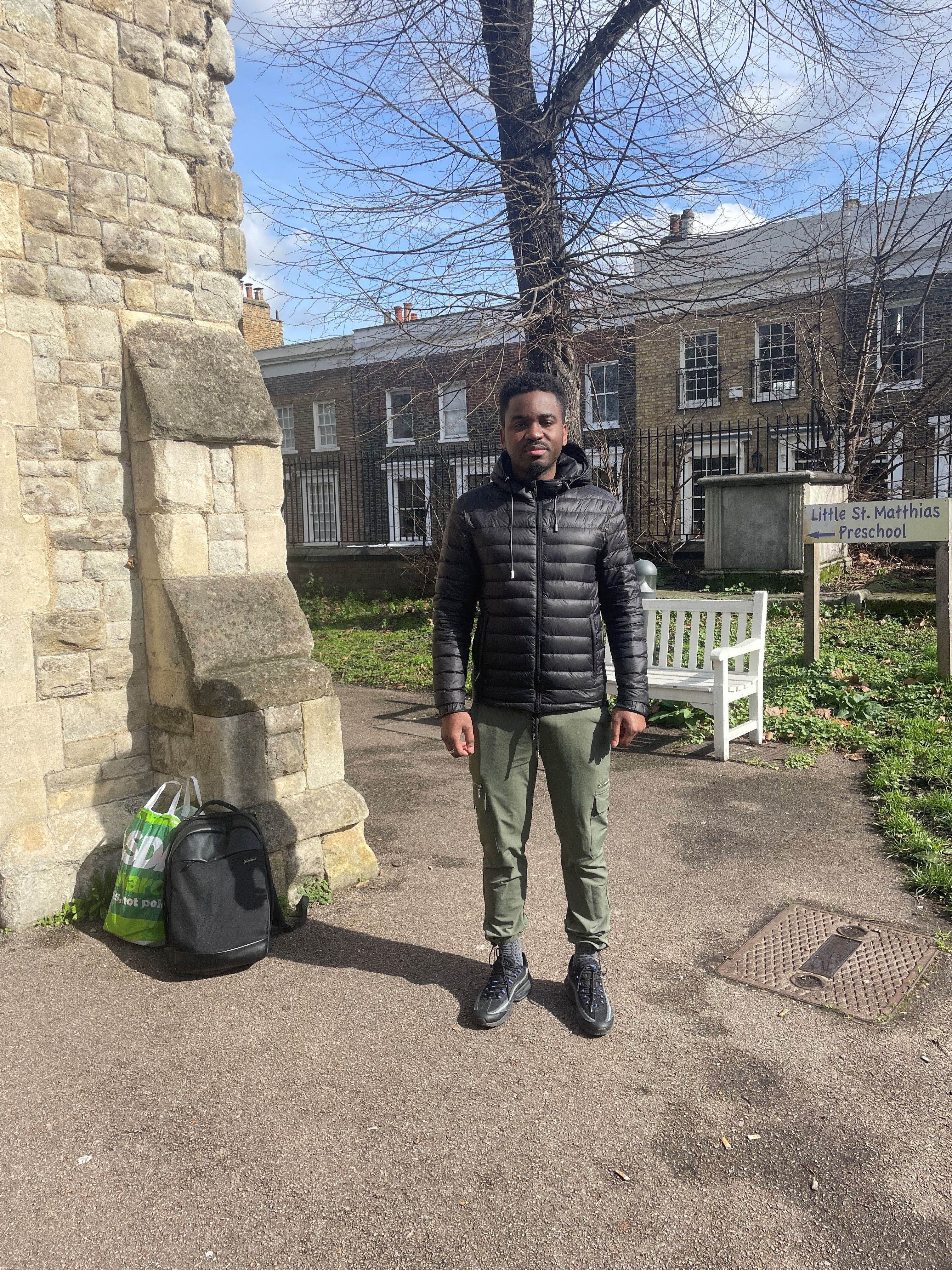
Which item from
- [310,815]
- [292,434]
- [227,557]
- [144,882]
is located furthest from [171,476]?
[292,434]

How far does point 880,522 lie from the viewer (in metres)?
7.68

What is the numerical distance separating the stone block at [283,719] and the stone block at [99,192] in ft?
7.86

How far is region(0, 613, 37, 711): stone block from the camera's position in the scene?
409cm

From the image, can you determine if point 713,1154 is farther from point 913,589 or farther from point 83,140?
point 913,589

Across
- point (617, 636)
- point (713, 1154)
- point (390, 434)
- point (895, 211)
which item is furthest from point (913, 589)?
point (390, 434)

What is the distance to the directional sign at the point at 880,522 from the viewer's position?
24.3ft

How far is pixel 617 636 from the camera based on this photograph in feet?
11.1

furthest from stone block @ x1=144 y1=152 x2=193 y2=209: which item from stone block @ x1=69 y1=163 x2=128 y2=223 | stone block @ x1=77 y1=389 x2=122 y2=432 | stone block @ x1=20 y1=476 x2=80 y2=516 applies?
stone block @ x1=20 y1=476 x2=80 y2=516

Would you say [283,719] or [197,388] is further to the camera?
[197,388]

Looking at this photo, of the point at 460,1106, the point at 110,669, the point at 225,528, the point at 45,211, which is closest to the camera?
the point at 460,1106

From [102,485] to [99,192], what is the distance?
1331 millimetres

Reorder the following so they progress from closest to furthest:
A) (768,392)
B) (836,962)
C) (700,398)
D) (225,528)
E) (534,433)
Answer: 1. (534,433)
2. (836,962)
3. (225,528)
4. (768,392)
5. (700,398)

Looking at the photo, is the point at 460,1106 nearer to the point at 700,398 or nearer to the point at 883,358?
the point at 883,358

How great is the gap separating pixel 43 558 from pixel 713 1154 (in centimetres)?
358
